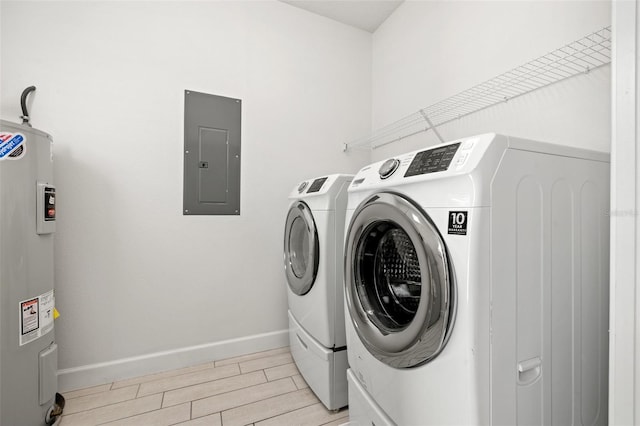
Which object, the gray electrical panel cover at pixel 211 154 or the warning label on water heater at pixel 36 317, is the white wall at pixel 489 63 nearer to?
the gray electrical panel cover at pixel 211 154

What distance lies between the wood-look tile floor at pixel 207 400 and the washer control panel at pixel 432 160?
1197 millimetres

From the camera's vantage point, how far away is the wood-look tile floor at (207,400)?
136cm

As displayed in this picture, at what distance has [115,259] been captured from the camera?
1692 mm

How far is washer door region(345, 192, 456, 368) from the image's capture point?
2.48 ft

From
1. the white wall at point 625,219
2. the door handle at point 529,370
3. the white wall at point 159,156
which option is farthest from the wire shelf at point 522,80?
the door handle at point 529,370

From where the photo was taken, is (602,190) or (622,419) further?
(602,190)

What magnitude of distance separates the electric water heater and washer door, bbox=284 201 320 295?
1.12 metres

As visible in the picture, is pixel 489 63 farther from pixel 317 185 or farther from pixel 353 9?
pixel 353 9

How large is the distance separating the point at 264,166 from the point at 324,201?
83cm

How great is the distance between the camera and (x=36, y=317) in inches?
48.3

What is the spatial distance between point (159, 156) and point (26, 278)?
0.88 metres

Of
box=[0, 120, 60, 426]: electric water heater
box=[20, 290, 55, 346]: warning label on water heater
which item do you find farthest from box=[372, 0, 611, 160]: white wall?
box=[20, 290, 55, 346]: warning label on water heater

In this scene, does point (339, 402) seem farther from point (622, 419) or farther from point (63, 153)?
point (63, 153)

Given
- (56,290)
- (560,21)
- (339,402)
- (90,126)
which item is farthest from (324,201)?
(56,290)
